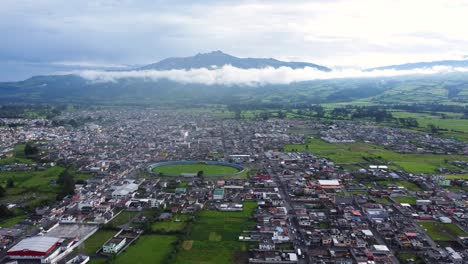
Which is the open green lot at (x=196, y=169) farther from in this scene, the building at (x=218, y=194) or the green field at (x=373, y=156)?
the green field at (x=373, y=156)

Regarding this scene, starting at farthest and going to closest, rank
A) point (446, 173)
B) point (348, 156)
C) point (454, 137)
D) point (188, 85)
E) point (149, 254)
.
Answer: point (188, 85)
point (454, 137)
point (348, 156)
point (446, 173)
point (149, 254)

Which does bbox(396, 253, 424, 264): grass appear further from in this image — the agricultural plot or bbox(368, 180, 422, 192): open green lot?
the agricultural plot

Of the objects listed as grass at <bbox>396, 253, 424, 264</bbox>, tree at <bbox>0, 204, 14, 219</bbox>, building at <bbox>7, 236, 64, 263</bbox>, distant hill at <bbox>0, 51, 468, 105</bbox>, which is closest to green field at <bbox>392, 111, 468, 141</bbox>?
distant hill at <bbox>0, 51, 468, 105</bbox>

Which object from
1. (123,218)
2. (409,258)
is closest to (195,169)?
(123,218)

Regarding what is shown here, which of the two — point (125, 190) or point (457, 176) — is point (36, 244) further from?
point (457, 176)

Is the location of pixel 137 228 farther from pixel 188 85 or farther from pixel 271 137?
pixel 188 85

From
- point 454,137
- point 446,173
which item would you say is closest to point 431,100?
point 454,137
